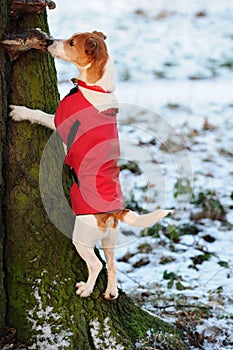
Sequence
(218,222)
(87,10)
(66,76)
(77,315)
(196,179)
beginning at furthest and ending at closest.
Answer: (87,10)
(66,76)
(196,179)
(218,222)
(77,315)

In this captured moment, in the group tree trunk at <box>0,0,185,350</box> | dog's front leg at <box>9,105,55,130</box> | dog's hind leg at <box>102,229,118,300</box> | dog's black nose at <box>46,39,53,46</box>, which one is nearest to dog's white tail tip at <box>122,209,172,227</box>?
dog's hind leg at <box>102,229,118,300</box>

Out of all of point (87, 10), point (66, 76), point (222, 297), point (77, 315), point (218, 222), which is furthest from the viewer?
point (87, 10)

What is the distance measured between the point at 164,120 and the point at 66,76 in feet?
8.03

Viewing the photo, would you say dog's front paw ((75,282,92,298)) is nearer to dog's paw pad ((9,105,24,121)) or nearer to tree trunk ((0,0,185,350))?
tree trunk ((0,0,185,350))

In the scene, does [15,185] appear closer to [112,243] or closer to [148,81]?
[112,243]

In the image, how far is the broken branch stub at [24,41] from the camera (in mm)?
2465

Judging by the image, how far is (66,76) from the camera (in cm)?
924

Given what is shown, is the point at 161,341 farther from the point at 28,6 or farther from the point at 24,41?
the point at 28,6

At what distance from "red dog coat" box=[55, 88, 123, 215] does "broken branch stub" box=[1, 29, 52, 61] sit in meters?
0.27

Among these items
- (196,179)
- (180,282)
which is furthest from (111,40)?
(180,282)

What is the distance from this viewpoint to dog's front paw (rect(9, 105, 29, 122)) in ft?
8.41

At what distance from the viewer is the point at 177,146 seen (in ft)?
21.4

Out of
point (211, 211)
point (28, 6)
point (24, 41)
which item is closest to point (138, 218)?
point (24, 41)

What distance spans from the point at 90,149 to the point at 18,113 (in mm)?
394
